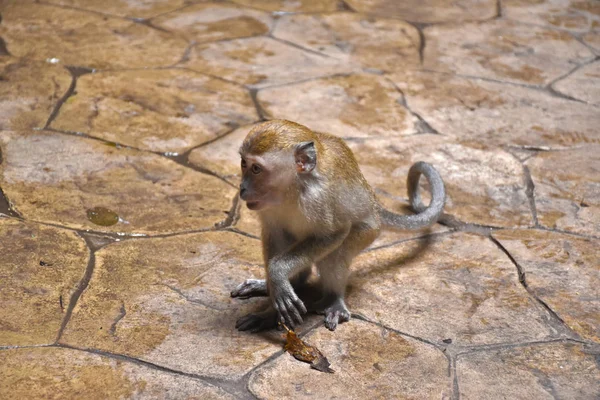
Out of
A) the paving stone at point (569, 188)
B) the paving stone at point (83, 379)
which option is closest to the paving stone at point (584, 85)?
the paving stone at point (569, 188)

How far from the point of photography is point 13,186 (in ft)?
17.1

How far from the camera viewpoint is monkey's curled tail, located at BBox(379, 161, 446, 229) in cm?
455

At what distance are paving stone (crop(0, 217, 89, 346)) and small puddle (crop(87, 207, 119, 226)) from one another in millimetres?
231

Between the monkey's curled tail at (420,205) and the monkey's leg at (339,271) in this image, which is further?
the monkey's curled tail at (420,205)

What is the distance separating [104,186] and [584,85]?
4.63 metres

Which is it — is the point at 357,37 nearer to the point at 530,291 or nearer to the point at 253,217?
the point at 253,217

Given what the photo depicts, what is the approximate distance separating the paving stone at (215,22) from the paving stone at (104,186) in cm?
258

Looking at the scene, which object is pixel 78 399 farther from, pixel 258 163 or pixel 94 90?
pixel 94 90

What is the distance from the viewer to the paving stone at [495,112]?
648 centimetres

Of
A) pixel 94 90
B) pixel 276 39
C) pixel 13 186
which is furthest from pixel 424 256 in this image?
pixel 276 39

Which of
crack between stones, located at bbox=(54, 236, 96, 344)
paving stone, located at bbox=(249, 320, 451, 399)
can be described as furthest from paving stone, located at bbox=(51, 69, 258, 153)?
paving stone, located at bbox=(249, 320, 451, 399)

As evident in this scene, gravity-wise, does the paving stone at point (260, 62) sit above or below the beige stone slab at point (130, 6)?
below

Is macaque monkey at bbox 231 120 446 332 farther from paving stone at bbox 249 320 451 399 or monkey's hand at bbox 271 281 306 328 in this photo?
Answer: paving stone at bbox 249 320 451 399

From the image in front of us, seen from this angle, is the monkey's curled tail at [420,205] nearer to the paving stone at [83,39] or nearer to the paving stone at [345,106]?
the paving stone at [345,106]
